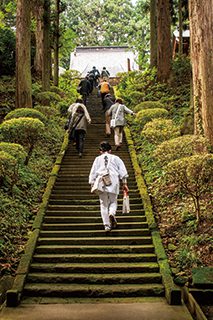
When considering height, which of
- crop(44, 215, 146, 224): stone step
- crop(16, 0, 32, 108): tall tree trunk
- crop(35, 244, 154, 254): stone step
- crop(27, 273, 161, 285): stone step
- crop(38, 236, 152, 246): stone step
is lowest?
crop(27, 273, 161, 285): stone step

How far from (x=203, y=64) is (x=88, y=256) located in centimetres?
575

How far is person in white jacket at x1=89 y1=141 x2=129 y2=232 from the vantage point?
8492 millimetres

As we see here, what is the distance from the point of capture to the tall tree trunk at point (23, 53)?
49.1 feet

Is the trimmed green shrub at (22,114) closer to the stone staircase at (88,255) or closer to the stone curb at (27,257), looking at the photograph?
the stone curb at (27,257)

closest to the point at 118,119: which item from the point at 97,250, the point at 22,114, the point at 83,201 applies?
the point at 22,114

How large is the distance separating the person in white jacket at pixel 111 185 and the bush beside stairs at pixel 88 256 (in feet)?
1.44

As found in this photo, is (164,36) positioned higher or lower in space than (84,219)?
higher

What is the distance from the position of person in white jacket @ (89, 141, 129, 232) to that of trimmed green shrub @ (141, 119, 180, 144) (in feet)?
14.0

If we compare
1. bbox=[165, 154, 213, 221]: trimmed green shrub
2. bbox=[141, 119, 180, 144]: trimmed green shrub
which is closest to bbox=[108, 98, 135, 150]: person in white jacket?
bbox=[141, 119, 180, 144]: trimmed green shrub

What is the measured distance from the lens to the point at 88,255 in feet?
26.7

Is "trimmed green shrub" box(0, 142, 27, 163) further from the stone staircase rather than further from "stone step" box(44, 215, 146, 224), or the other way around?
"stone step" box(44, 215, 146, 224)

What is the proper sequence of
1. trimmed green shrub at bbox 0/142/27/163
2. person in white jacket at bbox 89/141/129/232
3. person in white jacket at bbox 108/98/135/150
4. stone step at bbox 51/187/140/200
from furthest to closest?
person in white jacket at bbox 108/98/135/150 → stone step at bbox 51/187/140/200 → trimmed green shrub at bbox 0/142/27/163 → person in white jacket at bbox 89/141/129/232

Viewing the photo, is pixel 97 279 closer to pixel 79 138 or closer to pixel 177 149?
pixel 177 149

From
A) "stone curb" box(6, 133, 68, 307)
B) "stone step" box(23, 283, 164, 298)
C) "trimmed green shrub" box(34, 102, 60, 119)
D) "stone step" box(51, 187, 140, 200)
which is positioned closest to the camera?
"stone curb" box(6, 133, 68, 307)
